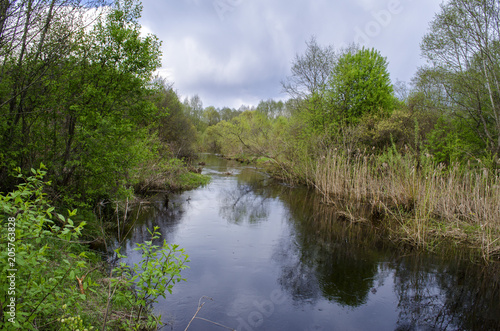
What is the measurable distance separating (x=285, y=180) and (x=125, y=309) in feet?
54.2

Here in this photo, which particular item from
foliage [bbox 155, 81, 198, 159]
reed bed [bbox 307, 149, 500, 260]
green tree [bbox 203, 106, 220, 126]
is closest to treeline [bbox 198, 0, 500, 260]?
reed bed [bbox 307, 149, 500, 260]

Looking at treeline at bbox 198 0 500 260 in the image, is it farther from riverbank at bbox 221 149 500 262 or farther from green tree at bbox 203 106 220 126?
green tree at bbox 203 106 220 126

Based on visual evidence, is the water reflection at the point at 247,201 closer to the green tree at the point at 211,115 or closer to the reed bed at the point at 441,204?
the reed bed at the point at 441,204

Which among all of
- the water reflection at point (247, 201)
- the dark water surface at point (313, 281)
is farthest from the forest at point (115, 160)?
the water reflection at point (247, 201)

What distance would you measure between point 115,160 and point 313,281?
548 centimetres

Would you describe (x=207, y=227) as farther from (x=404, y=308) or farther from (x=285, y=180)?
(x=285, y=180)

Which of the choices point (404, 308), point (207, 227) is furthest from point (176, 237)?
point (404, 308)

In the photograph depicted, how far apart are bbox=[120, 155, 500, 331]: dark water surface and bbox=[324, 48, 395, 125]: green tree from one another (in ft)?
33.7

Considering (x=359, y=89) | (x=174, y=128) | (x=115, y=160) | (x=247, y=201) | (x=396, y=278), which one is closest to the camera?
(x=396, y=278)

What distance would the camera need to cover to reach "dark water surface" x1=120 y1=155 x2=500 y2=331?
15.8ft

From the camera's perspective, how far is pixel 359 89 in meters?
18.5

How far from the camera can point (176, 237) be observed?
8.38 meters

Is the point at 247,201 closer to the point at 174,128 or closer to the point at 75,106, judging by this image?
the point at 75,106

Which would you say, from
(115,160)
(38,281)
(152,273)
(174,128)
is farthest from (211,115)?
(38,281)
